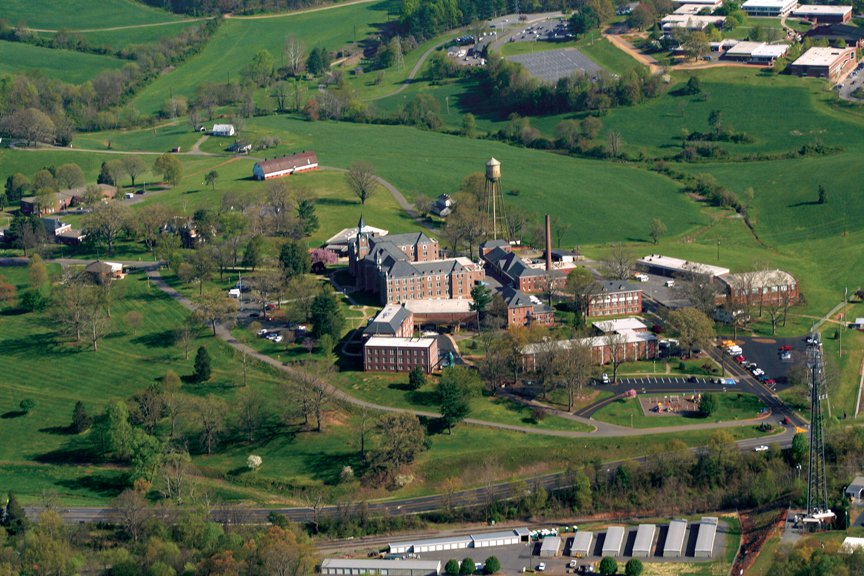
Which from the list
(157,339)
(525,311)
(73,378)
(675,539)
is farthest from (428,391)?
(73,378)

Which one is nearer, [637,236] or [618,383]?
[618,383]

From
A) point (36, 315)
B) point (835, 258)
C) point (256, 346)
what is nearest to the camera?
point (256, 346)

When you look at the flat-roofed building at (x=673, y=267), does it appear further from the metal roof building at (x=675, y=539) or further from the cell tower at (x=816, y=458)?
the metal roof building at (x=675, y=539)

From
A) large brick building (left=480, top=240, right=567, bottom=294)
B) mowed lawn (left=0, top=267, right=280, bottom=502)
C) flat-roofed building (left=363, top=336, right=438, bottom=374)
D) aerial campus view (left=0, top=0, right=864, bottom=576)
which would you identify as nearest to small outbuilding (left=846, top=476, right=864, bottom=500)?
aerial campus view (left=0, top=0, right=864, bottom=576)

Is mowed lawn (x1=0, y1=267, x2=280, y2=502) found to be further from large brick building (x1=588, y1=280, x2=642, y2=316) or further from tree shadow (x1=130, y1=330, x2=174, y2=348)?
large brick building (x1=588, y1=280, x2=642, y2=316)

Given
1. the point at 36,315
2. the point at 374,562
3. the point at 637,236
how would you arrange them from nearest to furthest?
the point at 374,562, the point at 36,315, the point at 637,236

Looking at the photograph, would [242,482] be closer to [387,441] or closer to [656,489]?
[387,441]


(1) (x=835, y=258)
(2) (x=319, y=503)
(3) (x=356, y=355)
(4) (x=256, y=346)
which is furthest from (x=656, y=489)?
(1) (x=835, y=258)
